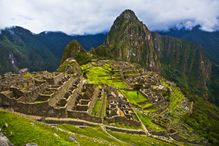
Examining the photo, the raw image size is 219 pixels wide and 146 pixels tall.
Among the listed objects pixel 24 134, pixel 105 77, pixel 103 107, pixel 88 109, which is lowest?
pixel 103 107

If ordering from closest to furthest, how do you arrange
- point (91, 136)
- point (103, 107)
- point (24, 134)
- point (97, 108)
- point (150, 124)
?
1. point (24, 134)
2. point (91, 136)
3. point (97, 108)
4. point (103, 107)
5. point (150, 124)

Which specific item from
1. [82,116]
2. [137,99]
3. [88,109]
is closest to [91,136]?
[82,116]

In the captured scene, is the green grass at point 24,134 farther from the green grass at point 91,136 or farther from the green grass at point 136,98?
the green grass at point 136,98

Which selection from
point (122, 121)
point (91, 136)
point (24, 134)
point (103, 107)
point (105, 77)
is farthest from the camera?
point (105, 77)

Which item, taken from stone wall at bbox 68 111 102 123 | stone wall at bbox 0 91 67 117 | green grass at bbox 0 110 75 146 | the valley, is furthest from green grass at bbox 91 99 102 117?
green grass at bbox 0 110 75 146

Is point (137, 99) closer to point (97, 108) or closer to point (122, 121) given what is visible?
point (97, 108)

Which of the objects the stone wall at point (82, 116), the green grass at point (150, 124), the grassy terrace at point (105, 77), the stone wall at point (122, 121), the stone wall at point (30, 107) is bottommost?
the green grass at point (150, 124)

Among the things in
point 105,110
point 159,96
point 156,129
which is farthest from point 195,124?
point 105,110

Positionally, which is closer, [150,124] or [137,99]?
[150,124]

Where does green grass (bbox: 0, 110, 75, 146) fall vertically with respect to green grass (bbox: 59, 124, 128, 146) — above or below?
above

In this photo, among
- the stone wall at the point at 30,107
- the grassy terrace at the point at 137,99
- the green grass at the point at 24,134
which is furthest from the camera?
the grassy terrace at the point at 137,99

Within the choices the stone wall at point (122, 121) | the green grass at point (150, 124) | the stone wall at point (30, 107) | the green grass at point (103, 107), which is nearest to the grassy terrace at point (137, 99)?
the green grass at point (150, 124)

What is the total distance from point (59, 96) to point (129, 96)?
45982mm

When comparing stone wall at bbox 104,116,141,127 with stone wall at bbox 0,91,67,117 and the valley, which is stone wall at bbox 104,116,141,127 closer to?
the valley
